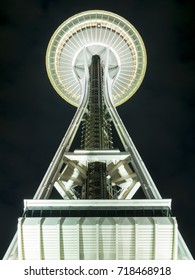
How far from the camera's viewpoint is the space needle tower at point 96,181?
21.6m

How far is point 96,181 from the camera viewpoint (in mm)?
32281

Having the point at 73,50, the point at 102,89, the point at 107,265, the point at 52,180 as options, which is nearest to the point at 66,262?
the point at 107,265

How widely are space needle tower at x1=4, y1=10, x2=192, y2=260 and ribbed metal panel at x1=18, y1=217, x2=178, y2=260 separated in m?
0.05

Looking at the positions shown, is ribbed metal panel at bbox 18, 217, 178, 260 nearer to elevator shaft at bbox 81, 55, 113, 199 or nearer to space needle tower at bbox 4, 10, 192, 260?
space needle tower at bbox 4, 10, 192, 260

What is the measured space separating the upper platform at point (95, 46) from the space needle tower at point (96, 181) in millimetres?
131

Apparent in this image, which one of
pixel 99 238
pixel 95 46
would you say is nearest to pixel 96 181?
pixel 99 238

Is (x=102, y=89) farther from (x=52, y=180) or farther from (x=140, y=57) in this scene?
(x=52, y=180)

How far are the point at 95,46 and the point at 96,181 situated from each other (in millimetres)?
27190

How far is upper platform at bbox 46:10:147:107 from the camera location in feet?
175

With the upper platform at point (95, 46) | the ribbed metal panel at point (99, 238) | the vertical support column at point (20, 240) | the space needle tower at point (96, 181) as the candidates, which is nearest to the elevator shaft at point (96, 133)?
the space needle tower at point (96, 181)

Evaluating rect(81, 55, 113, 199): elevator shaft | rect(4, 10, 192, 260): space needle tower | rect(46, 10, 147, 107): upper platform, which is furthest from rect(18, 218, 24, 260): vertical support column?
rect(46, 10, 147, 107): upper platform

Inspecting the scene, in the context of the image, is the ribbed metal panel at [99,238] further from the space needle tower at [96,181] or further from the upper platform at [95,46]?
the upper platform at [95,46]

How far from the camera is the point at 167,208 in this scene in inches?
883

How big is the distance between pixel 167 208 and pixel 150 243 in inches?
85.5
